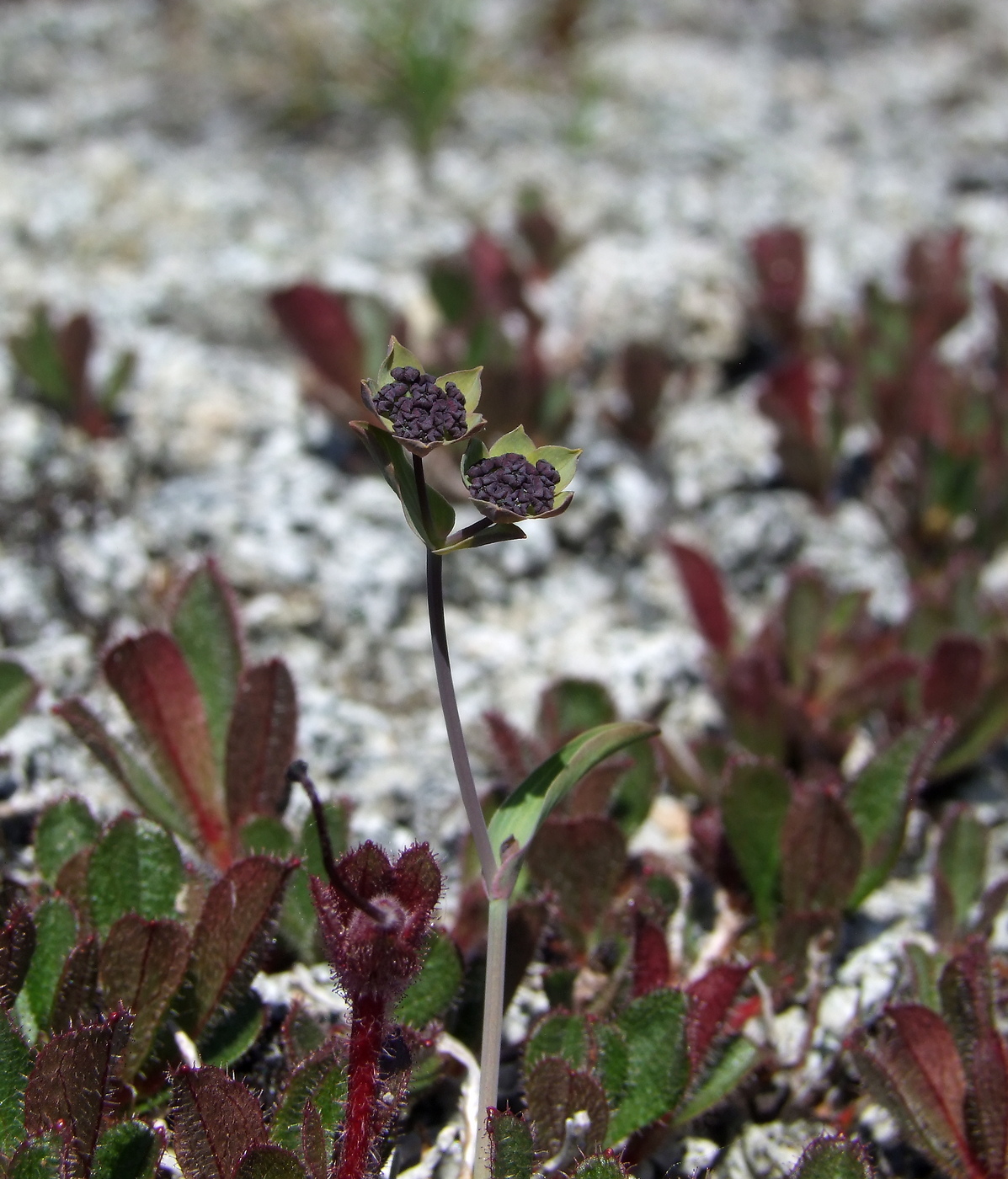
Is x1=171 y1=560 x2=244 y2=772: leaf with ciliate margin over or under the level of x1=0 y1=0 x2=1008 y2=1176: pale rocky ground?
under

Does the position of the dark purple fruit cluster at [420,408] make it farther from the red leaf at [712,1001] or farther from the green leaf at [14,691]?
the green leaf at [14,691]

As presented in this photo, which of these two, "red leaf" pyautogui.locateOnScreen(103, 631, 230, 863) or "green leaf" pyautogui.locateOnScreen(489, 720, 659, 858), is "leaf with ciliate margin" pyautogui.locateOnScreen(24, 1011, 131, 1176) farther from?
"red leaf" pyautogui.locateOnScreen(103, 631, 230, 863)

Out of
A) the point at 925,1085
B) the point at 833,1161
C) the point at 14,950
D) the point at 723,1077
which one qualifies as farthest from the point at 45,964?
the point at 925,1085

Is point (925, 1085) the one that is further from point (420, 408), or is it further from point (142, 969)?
point (420, 408)

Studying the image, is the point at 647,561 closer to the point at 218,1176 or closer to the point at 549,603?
the point at 549,603

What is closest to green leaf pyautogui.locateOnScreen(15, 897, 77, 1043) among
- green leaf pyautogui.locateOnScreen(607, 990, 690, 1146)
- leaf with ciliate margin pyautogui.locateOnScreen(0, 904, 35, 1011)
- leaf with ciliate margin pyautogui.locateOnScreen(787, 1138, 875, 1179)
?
A: leaf with ciliate margin pyautogui.locateOnScreen(0, 904, 35, 1011)

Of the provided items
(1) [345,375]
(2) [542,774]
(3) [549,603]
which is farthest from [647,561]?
(2) [542,774]
